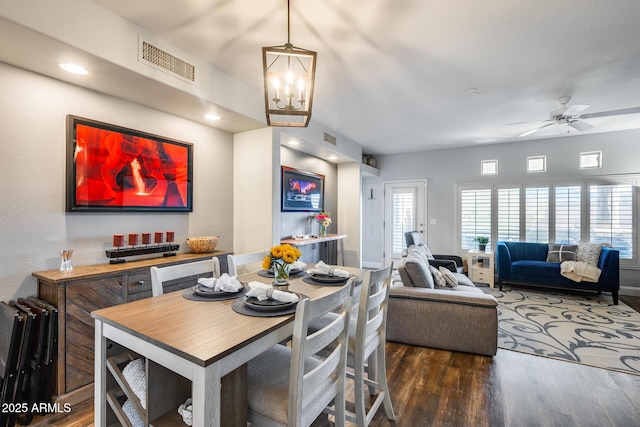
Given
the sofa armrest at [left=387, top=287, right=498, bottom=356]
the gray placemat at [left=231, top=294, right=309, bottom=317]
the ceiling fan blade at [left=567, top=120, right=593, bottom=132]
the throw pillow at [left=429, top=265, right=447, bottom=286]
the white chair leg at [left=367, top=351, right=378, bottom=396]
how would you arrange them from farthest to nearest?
the ceiling fan blade at [left=567, top=120, right=593, bottom=132], the throw pillow at [left=429, top=265, right=447, bottom=286], the sofa armrest at [left=387, top=287, right=498, bottom=356], the white chair leg at [left=367, top=351, right=378, bottom=396], the gray placemat at [left=231, top=294, right=309, bottom=317]

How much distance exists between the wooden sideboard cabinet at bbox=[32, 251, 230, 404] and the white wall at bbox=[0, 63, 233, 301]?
0.17 m

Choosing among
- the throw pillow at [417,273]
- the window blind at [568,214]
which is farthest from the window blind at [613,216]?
the throw pillow at [417,273]

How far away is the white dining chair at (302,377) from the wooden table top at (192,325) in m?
0.20

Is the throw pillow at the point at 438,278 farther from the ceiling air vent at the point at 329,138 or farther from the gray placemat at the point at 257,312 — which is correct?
the ceiling air vent at the point at 329,138

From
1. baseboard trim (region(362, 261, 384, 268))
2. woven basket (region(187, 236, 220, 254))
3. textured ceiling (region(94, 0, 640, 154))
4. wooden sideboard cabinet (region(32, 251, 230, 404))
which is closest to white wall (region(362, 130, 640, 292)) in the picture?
baseboard trim (region(362, 261, 384, 268))

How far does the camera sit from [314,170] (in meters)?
5.52

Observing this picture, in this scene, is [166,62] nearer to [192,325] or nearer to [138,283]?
[138,283]

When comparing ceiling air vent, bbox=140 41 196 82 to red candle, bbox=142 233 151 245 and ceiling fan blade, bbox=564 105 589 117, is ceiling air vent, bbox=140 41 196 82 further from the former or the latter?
ceiling fan blade, bbox=564 105 589 117

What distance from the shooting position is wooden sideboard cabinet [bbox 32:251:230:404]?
6.39 feet

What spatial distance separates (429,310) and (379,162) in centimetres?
478

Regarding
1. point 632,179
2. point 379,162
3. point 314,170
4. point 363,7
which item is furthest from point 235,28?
point 632,179

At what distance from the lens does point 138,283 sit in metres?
2.37

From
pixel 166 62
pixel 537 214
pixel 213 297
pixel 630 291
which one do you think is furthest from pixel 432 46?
pixel 630 291

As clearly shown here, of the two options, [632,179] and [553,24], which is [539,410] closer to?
[553,24]
